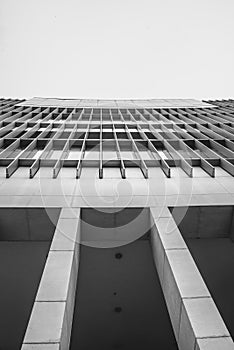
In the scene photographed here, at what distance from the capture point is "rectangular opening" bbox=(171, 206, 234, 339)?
9.81 metres

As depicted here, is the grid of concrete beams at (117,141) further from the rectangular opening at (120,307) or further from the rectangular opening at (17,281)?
the rectangular opening at (120,307)

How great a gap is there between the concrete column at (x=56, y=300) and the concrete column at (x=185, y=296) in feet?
8.08

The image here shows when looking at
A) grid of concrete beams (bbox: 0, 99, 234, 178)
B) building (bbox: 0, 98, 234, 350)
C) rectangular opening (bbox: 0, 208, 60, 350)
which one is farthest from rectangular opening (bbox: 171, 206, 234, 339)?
rectangular opening (bbox: 0, 208, 60, 350)

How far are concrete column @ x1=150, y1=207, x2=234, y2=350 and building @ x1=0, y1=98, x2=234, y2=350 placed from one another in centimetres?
2

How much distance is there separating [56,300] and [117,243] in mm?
4366

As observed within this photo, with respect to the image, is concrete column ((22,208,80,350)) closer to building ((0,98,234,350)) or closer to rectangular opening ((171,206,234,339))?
building ((0,98,234,350))

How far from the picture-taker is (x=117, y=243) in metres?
10.7

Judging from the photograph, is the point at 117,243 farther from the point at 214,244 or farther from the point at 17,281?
the point at 17,281

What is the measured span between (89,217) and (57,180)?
106 inches

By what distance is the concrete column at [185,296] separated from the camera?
19.2 feet

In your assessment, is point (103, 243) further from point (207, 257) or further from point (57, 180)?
point (207, 257)

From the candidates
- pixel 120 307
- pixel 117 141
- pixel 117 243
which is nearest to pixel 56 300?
pixel 117 243

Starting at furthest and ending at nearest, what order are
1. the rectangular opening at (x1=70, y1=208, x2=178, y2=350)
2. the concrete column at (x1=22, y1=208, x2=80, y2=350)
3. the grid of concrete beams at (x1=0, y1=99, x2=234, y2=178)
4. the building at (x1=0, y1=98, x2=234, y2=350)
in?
1. the grid of concrete beams at (x1=0, y1=99, x2=234, y2=178)
2. the rectangular opening at (x1=70, y1=208, x2=178, y2=350)
3. the building at (x1=0, y1=98, x2=234, y2=350)
4. the concrete column at (x1=22, y1=208, x2=80, y2=350)

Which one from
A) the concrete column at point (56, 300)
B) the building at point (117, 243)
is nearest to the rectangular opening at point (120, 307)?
the building at point (117, 243)
